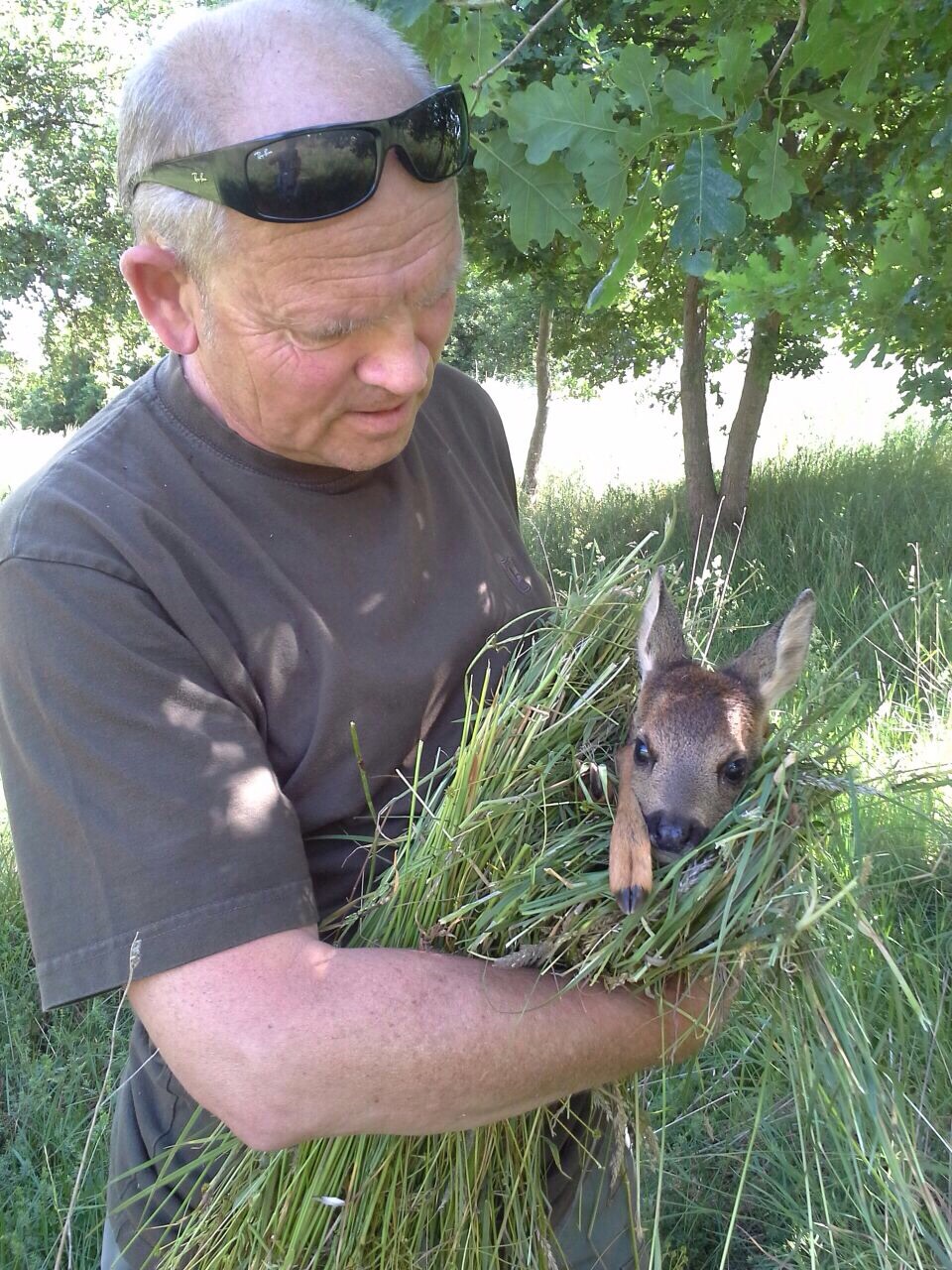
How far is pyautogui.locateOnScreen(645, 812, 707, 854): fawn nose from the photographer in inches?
85.6

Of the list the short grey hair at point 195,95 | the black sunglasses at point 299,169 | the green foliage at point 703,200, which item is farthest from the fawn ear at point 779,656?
the short grey hair at point 195,95

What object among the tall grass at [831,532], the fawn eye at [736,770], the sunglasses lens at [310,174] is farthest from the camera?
the tall grass at [831,532]

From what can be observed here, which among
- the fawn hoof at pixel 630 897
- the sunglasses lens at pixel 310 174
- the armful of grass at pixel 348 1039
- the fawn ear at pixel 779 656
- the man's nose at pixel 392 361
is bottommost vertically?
the armful of grass at pixel 348 1039

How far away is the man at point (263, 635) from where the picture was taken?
1.65 m

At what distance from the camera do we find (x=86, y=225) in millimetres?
16031

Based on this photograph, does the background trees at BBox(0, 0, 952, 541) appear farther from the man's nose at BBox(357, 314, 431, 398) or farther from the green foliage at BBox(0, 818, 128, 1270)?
the green foliage at BBox(0, 818, 128, 1270)

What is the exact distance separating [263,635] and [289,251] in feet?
2.38

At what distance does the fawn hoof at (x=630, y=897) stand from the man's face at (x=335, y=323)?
40.7 inches

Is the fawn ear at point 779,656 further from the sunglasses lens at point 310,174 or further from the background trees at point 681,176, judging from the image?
the sunglasses lens at point 310,174

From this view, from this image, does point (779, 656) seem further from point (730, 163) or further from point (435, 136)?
point (435, 136)

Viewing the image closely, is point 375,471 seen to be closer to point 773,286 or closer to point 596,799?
point 596,799

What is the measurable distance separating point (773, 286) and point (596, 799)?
1353 millimetres

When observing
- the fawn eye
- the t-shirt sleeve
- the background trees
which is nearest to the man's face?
the background trees

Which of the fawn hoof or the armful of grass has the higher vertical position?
the fawn hoof
